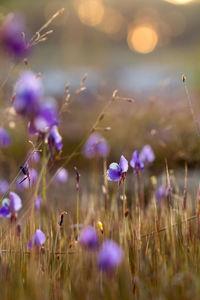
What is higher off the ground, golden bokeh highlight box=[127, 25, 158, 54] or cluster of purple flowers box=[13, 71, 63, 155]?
golden bokeh highlight box=[127, 25, 158, 54]

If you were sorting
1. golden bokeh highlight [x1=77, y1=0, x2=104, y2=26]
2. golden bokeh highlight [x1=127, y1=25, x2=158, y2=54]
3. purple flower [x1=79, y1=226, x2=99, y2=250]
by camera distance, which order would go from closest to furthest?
1. purple flower [x1=79, y1=226, x2=99, y2=250]
2. golden bokeh highlight [x1=77, y1=0, x2=104, y2=26]
3. golden bokeh highlight [x1=127, y1=25, x2=158, y2=54]

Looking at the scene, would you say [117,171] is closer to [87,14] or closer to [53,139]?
[53,139]

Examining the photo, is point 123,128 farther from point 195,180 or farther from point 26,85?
point 26,85

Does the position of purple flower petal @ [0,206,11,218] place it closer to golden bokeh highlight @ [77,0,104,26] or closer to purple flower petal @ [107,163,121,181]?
purple flower petal @ [107,163,121,181]

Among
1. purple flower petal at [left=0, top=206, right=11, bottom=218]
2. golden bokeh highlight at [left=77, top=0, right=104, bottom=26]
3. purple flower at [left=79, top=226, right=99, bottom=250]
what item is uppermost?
golden bokeh highlight at [left=77, top=0, right=104, bottom=26]

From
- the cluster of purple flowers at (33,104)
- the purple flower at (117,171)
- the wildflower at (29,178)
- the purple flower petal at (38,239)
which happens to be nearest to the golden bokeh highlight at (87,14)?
the wildflower at (29,178)

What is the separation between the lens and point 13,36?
3.40 feet

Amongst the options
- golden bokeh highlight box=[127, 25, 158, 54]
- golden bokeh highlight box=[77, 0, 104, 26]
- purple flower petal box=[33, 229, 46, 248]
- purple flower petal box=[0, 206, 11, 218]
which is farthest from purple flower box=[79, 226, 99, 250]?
golden bokeh highlight box=[127, 25, 158, 54]

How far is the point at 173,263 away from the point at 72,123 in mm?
8536

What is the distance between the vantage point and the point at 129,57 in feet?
199

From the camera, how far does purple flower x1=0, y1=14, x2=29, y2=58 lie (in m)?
1.02

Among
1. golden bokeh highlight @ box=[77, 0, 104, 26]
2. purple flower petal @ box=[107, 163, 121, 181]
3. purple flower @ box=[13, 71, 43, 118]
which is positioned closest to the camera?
purple flower @ box=[13, 71, 43, 118]

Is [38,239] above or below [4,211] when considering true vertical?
below

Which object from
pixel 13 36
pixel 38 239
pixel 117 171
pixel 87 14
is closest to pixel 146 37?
pixel 87 14
